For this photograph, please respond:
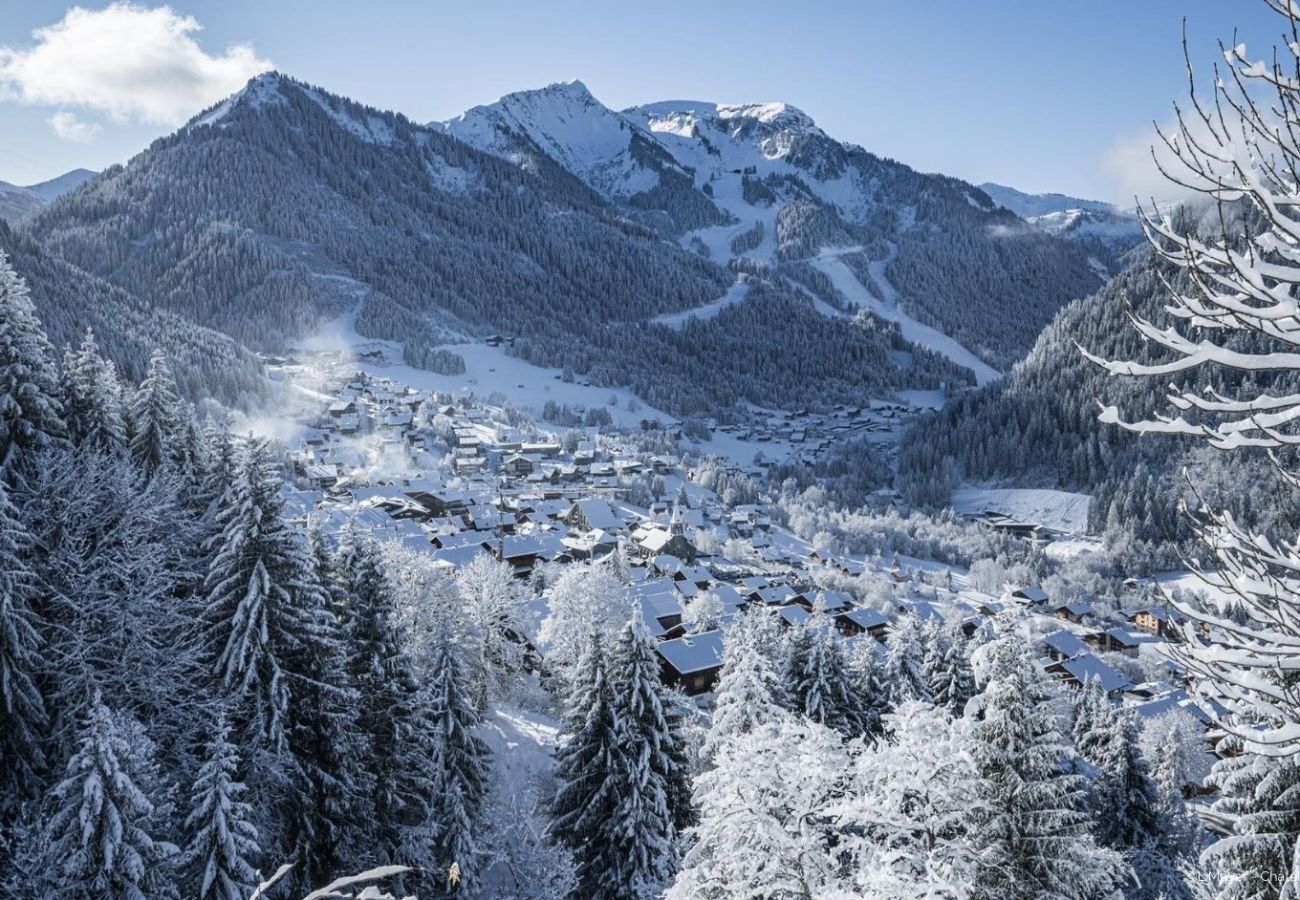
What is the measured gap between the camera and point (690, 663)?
117 ft

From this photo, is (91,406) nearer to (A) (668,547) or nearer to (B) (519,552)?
(B) (519,552)

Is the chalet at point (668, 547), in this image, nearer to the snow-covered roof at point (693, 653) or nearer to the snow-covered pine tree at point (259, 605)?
the snow-covered roof at point (693, 653)

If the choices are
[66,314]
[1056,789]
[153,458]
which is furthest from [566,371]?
[1056,789]

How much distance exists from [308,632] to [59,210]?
211 m

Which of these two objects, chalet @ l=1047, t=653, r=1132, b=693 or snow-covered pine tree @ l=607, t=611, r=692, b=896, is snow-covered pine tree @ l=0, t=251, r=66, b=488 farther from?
chalet @ l=1047, t=653, r=1132, b=693

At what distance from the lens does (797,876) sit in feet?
34.3

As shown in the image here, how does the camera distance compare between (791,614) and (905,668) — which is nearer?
(905,668)

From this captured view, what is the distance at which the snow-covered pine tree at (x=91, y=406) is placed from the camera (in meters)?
20.4

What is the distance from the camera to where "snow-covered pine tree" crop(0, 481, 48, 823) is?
1320cm

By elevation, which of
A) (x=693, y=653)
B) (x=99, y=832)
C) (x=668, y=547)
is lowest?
(x=693, y=653)

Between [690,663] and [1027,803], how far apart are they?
966 inches

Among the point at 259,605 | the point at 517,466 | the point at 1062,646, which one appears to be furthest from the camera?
the point at 517,466

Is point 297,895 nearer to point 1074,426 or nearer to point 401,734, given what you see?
point 401,734

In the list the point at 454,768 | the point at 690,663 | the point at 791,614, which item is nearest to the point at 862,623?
the point at 791,614
